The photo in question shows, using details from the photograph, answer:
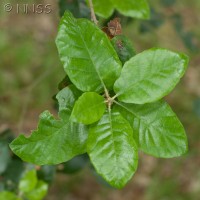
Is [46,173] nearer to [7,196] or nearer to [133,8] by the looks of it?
[7,196]

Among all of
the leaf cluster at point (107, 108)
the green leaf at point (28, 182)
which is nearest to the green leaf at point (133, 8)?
the leaf cluster at point (107, 108)

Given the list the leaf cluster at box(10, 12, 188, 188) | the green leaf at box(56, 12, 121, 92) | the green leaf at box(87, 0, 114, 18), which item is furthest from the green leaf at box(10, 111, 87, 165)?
the green leaf at box(87, 0, 114, 18)

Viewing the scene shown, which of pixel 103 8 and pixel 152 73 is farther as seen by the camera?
pixel 103 8

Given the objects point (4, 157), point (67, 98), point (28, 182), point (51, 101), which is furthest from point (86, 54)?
point (51, 101)

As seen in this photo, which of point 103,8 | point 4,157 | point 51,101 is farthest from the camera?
point 51,101

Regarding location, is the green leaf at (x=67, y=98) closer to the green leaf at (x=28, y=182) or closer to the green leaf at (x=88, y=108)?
the green leaf at (x=88, y=108)

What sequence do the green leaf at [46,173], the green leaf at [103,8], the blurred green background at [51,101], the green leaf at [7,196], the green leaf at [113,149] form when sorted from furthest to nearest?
the blurred green background at [51,101] → the green leaf at [46,173] → the green leaf at [7,196] → the green leaf at [103,8] → the green leaf at [113,149]
